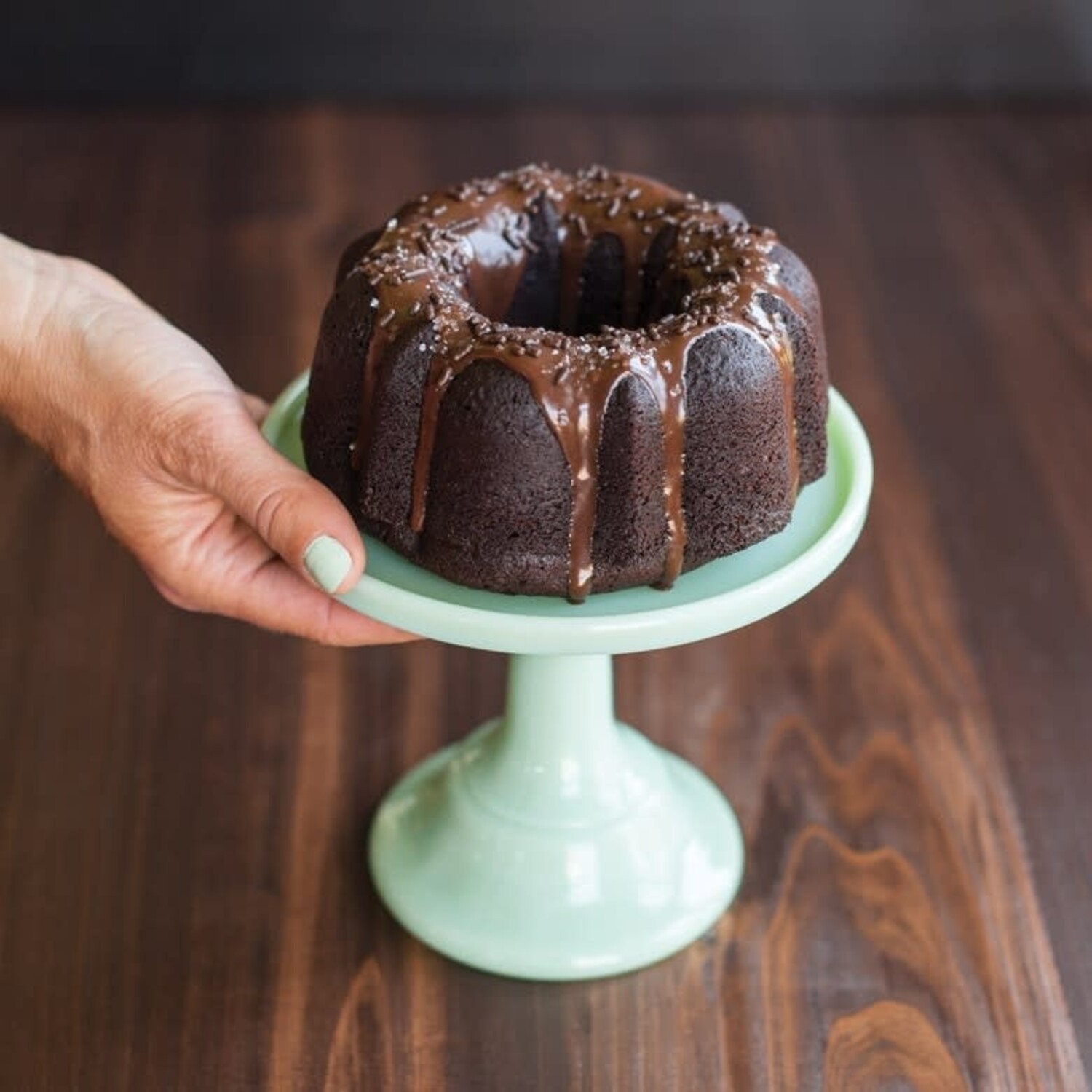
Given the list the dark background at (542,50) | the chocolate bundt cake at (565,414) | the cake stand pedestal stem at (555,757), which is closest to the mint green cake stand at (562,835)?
the cake stand pedestal stem at (555,757)

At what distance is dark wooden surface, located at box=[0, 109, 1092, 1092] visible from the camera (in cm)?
130

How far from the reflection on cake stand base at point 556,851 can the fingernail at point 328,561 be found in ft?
0.75

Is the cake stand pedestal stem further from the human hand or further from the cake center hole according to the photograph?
the cake center hole

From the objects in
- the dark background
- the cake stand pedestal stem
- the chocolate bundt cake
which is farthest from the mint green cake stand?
the dark background

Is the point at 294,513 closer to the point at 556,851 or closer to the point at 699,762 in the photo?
the point at 556,851

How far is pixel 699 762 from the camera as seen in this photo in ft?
5.15

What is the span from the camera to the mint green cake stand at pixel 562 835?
1.34 m

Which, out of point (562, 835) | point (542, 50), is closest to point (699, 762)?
point (562, 835)

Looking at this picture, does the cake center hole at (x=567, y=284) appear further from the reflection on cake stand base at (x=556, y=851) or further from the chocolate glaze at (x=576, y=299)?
the reflection on cake stand base at (x=556, y=851)

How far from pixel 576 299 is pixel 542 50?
148 centimetres

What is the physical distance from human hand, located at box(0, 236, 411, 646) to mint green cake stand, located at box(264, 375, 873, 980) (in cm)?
9

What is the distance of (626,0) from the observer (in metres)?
2.65

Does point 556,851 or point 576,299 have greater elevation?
point 576,299

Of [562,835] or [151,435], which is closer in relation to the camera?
[151,435]
